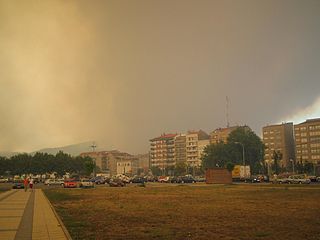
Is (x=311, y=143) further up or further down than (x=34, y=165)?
further up

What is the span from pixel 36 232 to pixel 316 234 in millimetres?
→ 10509

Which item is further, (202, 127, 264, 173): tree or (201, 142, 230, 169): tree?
(201, 142, 230, 169): tree

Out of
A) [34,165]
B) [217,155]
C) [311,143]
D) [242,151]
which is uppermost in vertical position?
[311,143]

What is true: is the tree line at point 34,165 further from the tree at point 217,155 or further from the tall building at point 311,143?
the tall building at point 311,143

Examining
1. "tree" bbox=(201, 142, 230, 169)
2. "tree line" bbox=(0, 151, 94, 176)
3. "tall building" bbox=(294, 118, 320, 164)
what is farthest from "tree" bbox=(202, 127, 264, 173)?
"tall building" bbox=(294, 118, 320, 164)

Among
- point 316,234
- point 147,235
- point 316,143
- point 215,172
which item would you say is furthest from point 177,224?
point 316,143

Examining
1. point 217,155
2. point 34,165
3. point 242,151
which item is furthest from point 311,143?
point 34,165

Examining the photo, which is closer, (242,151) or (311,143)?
(242,151)

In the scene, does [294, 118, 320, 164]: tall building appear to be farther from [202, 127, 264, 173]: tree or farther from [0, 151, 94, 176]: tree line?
[0, 151, 94, 176]: tree line

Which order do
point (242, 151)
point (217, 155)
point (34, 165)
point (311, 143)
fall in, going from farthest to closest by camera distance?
point (311, 143), point (34, 165), point (217, 155), point (242, 151)

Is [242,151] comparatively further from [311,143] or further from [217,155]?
[311,143]

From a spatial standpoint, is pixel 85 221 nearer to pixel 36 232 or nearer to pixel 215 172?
pixel 36 232

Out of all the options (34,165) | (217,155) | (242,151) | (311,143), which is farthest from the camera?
(311,143)

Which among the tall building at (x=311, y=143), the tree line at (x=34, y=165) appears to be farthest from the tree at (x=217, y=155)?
the tall building at (x=311, y=143)
